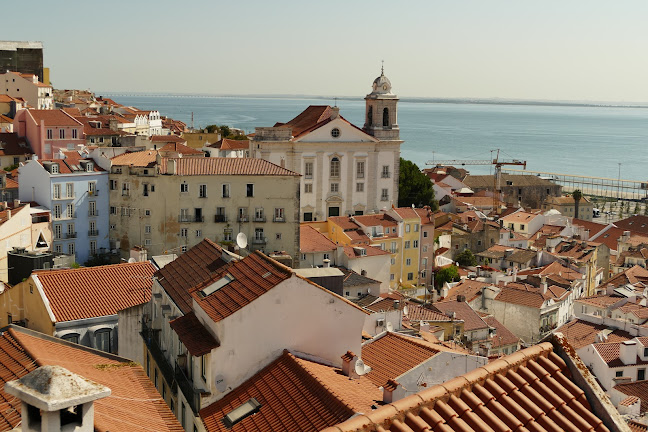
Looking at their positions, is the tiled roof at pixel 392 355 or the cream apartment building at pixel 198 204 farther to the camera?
the cream apartment building at pixel 198 204

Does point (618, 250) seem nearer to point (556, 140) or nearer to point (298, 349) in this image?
point (298, 349)

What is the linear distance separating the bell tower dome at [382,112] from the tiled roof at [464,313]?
20003mm

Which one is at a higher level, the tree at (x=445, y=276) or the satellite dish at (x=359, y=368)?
the satellite dish at (x=359, y=368)

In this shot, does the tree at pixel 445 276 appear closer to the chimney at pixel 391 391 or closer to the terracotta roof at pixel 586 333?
the terracotta roof at pixel 586 333

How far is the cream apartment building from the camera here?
28453 mm

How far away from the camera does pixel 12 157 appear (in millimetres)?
39750

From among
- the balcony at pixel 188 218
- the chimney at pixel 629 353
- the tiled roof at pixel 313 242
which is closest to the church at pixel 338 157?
the tiled roof at pixel 313 242

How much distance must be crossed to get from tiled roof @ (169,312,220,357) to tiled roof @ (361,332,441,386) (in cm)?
258

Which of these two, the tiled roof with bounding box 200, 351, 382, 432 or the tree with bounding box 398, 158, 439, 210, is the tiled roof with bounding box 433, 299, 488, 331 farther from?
the tree with bounding box 398, 158, 439, 210

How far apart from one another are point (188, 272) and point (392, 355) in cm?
320

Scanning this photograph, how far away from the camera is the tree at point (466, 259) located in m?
40.0

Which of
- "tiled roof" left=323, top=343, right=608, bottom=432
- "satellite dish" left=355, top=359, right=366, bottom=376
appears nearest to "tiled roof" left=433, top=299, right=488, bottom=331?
"satellite dish" left=355, top=359, right=366, bottom=376

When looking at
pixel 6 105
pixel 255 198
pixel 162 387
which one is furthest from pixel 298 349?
pixel 6 105

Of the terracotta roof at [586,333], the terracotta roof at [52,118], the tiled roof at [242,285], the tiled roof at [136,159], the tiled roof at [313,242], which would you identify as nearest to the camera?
the tiled roof at [242,285]
